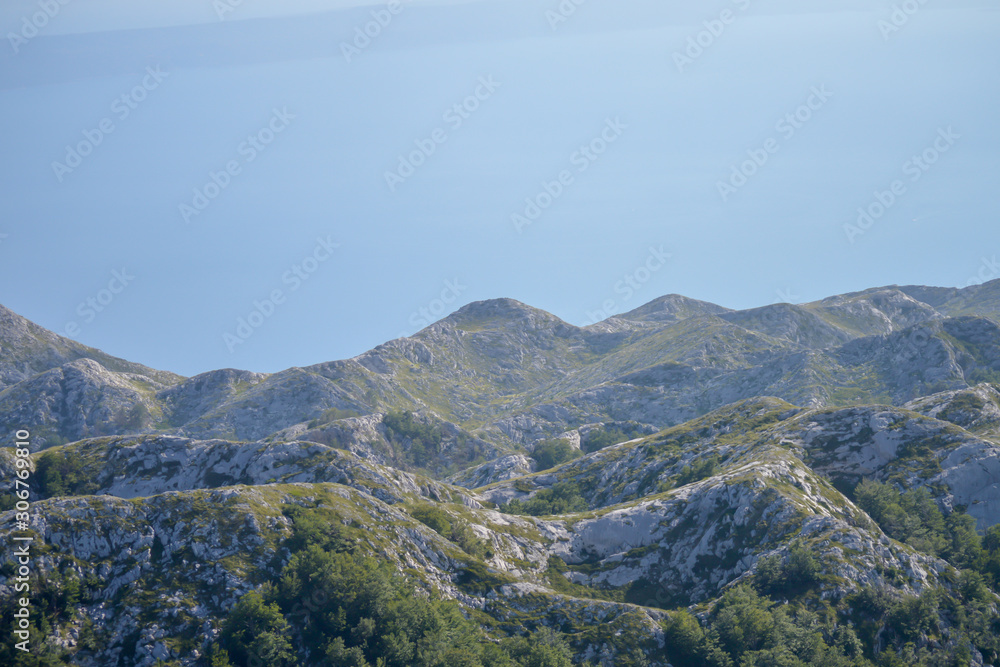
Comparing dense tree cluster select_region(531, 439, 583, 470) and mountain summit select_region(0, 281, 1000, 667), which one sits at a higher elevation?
dense tree cluster select_region(531, 439, 583, 470)

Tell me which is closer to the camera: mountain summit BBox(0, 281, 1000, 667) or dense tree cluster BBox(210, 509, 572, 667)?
dense tree cluster BBox(210, 509, 572, 667)

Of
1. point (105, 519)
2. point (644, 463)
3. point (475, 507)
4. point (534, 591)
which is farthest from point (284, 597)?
point (644, 463)

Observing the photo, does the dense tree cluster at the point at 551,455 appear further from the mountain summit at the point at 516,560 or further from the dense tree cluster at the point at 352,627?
the dense tree cluster at the point at 352,627

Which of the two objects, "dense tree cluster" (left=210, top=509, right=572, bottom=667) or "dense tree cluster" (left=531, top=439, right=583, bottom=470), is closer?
"dense tree cluster" (left=210, top=509, right=572, bottom=667)

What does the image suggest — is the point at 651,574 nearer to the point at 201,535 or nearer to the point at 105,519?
the point at 201,535

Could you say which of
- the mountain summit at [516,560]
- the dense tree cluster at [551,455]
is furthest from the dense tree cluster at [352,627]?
the dense tree cluster at [551,455]

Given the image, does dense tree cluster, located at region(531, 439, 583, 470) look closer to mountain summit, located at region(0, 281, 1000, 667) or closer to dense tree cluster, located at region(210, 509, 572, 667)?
mountain summit, located at region(0, 281, 1000, 667)

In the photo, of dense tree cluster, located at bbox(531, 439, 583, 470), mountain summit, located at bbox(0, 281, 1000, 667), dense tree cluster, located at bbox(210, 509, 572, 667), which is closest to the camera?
dense tree cluster, located at bbox(210, 509, 572, 667)

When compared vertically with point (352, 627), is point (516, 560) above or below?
above

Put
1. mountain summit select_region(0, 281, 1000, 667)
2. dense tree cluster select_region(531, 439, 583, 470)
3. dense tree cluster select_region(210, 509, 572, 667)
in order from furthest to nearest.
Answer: dense tree cluster select_region(531, 439, 583, 470) → mountain summit select_region(0, 281, 1000, 667) → dense tree cluster select_region(210, 509, 572, 667)

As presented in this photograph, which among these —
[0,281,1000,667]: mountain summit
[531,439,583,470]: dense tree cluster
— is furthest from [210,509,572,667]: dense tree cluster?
[531,439,583,470]: dense tree cluster

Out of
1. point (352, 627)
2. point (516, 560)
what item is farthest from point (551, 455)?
point (352, 627)

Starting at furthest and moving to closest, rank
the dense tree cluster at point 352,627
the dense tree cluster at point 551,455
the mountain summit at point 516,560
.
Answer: the dense tree cluster at point 551,455, the mountain summit at point 516,560, the dense tree cluster at point 352,627

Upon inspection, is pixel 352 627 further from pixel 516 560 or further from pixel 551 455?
pixel 551 455
